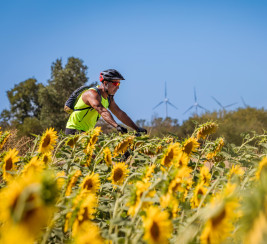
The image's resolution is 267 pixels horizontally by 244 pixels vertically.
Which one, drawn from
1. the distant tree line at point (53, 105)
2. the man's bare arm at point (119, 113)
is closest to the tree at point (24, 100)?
the distant tree line at point (53, 105)

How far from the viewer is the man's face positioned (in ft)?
18.5

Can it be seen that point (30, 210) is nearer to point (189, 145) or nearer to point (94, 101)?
point (189, 145)

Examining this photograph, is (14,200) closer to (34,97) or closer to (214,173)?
(214,173)

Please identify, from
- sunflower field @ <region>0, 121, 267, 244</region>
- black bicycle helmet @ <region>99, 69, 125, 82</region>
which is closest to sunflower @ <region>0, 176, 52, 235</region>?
sunflower field @ <region>0, 121, 267, 244</region>

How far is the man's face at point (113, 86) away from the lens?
5637 millimetres

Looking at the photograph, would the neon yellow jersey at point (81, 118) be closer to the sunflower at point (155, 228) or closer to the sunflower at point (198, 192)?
the sunflower at point (198, 192)

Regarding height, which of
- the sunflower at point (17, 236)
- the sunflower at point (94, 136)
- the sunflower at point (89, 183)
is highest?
the sunflower at point (94, 136)

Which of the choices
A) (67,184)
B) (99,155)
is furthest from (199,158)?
(67,184)

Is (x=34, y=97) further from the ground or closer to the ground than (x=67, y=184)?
further from the ground

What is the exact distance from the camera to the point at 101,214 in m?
3.05

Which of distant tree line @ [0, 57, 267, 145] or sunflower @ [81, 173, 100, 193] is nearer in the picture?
sunflower @ [81, 173, 100, 193]

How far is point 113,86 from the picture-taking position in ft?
18.6

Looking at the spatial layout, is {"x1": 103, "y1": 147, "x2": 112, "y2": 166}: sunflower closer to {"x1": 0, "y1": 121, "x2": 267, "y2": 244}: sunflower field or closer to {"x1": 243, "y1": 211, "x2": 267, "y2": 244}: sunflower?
{"x1": 0, "y1": 121, "x2": 267, "y2": 244}: sunflower field

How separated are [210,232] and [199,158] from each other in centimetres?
221
